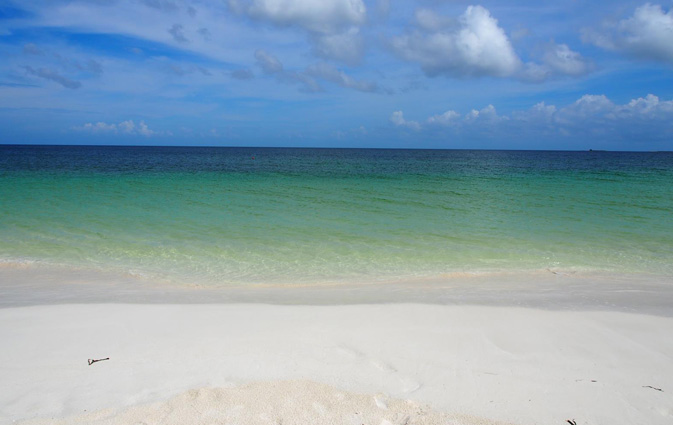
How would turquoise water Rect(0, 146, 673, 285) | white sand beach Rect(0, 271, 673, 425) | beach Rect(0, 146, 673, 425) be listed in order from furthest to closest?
turquoise water Rect(0, 146, 673, 285) < beach Rect(0, 146, 673, 425) < white sand beach Rect(0, 271, 673, 425)

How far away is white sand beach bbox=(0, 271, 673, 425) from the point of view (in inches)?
155

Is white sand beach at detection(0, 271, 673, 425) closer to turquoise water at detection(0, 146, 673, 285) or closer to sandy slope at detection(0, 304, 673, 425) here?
sandy slope at detection(0, 304, 673, 425)

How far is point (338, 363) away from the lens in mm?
4789

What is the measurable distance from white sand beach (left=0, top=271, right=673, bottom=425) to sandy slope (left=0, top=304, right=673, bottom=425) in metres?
0.02

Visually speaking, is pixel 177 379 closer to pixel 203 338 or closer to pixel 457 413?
pixel 203 338

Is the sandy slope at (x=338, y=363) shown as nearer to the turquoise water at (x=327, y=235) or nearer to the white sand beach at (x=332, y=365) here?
the white sand beach at (x=332, y=365)

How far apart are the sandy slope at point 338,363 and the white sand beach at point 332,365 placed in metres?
0.02

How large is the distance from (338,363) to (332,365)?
0.27ft

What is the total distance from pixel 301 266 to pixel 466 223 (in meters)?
7.54

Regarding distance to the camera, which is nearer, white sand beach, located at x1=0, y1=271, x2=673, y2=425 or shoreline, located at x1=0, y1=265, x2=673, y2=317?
white sand beach, located at x1=0, y1=271, x2=673, y2=425

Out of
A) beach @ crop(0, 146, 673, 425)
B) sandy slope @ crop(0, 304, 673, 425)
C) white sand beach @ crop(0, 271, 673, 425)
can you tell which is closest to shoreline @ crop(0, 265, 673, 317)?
beach @ crop(0, 146, 673, 425)

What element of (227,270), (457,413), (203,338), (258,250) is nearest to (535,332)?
(457,413)

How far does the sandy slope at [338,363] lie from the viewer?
3.97 m

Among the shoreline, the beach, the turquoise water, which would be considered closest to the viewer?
the beach
